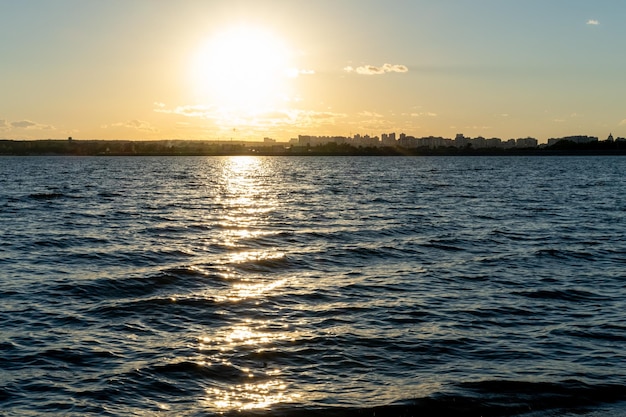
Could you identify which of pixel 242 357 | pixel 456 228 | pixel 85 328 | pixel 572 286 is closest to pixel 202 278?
pixel 85 328

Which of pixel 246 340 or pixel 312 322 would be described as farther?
pixel 312 322

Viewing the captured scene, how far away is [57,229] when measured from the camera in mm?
37281

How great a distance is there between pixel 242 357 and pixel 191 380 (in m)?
1.62

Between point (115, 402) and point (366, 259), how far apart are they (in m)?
16.6

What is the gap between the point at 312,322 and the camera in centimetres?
1775

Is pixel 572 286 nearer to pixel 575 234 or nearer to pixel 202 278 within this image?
pixel 202 278

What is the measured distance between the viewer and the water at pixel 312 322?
12.6 meters

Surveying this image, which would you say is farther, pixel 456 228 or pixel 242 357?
pixel 456 228

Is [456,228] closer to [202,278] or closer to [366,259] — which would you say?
[366,259]

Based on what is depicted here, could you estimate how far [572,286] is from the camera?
73.5 ft

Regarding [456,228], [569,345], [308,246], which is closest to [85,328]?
[569,345]

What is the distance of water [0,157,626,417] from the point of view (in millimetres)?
12602

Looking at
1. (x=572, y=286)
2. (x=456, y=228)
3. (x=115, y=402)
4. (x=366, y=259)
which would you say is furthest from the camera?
(x=456, y=228)

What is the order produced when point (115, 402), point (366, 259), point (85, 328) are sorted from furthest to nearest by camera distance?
1. point (366, 259)
2. point (85, 328)
3. point (115, 402)
